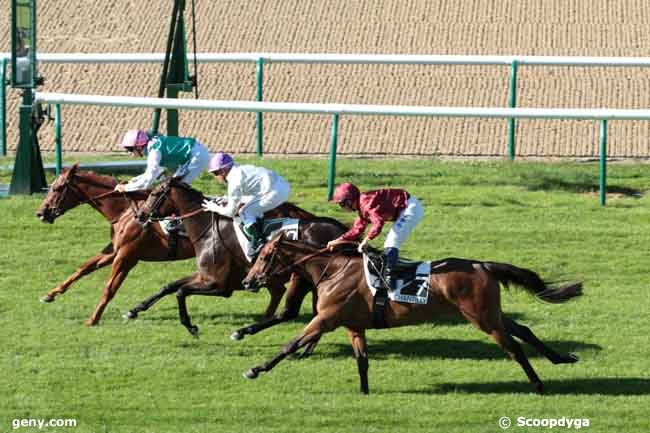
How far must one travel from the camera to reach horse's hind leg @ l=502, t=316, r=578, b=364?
35.2ft

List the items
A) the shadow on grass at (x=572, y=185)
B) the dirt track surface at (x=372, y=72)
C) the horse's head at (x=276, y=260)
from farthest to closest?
the dirt track surface at (x=372, y=72) → the shadow on grass at (x=572, y=185) → the horse's head at (x=276, y=260)

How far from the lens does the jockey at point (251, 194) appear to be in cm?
1164

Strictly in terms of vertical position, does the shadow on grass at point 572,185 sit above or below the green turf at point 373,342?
above

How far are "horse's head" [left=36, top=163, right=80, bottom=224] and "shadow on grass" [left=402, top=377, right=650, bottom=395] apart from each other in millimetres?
3742

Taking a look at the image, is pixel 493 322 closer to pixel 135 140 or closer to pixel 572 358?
pixel 572 358

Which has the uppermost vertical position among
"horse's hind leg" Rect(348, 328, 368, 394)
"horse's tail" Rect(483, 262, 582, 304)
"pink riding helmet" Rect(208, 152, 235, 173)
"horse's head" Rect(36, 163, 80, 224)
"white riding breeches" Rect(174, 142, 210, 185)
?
"pink riding helmet" Rect(208, 152, 235, 173)

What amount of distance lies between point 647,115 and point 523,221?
5.23 feet

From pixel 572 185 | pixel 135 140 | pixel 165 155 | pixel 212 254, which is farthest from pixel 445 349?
pixel 572 185

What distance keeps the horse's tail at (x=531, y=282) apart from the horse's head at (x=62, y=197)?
12.8 feet

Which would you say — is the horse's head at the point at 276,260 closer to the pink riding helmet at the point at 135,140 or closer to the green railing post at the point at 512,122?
the pink riding helmet at the point at 135,140

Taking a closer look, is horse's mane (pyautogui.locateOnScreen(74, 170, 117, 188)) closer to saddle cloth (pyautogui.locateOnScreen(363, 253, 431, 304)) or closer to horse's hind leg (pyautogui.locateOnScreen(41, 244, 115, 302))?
horse's hind leg (pyautogui.locateOnScreen(41, 244, 115, 302))

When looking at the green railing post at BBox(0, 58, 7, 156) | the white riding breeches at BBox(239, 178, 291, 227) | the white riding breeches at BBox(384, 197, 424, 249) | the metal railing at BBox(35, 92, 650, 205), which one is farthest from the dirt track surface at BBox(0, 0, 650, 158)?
the white riding breeches at BBox(384, 197, 424, 249)

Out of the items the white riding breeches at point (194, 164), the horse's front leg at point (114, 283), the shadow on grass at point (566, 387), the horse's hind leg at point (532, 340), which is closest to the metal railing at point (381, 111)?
the white riding breeches at point (194, 164)

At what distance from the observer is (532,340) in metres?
10.8
